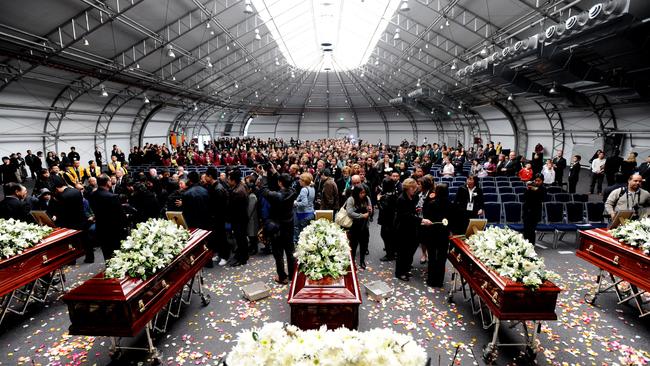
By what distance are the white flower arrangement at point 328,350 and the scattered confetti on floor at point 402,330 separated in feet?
3.96

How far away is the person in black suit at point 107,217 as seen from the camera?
5352 millimetres

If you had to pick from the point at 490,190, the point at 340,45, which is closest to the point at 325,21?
the point at 340,45

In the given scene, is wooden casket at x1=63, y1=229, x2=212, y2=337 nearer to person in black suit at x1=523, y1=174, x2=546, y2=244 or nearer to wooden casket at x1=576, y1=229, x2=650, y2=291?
wooden casket at x1=576, y1=229, x2=650, y2=291

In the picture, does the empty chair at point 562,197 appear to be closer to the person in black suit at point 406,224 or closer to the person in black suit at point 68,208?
the person in black suit at point 406,224

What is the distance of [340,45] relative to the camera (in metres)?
23.0

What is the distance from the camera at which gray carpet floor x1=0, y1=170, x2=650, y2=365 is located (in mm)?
3590

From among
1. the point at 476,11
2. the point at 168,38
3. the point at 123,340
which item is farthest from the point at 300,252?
the point at 168,38

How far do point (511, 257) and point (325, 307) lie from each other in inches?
85.5

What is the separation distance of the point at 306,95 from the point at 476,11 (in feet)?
87.2

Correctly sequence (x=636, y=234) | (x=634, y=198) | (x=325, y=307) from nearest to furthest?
(x=325, y=307)
(x=636, y=234)
(x=634, y=198)

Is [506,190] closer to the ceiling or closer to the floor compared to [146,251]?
closer to the ceiling

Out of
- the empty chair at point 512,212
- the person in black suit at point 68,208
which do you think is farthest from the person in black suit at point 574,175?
the person in black suit at point 68,208

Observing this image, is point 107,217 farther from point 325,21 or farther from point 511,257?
point 325,21

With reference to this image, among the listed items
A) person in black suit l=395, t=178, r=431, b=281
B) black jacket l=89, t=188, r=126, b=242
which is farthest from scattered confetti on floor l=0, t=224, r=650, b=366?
black jacket l=89, t=188, r=126, b=242
